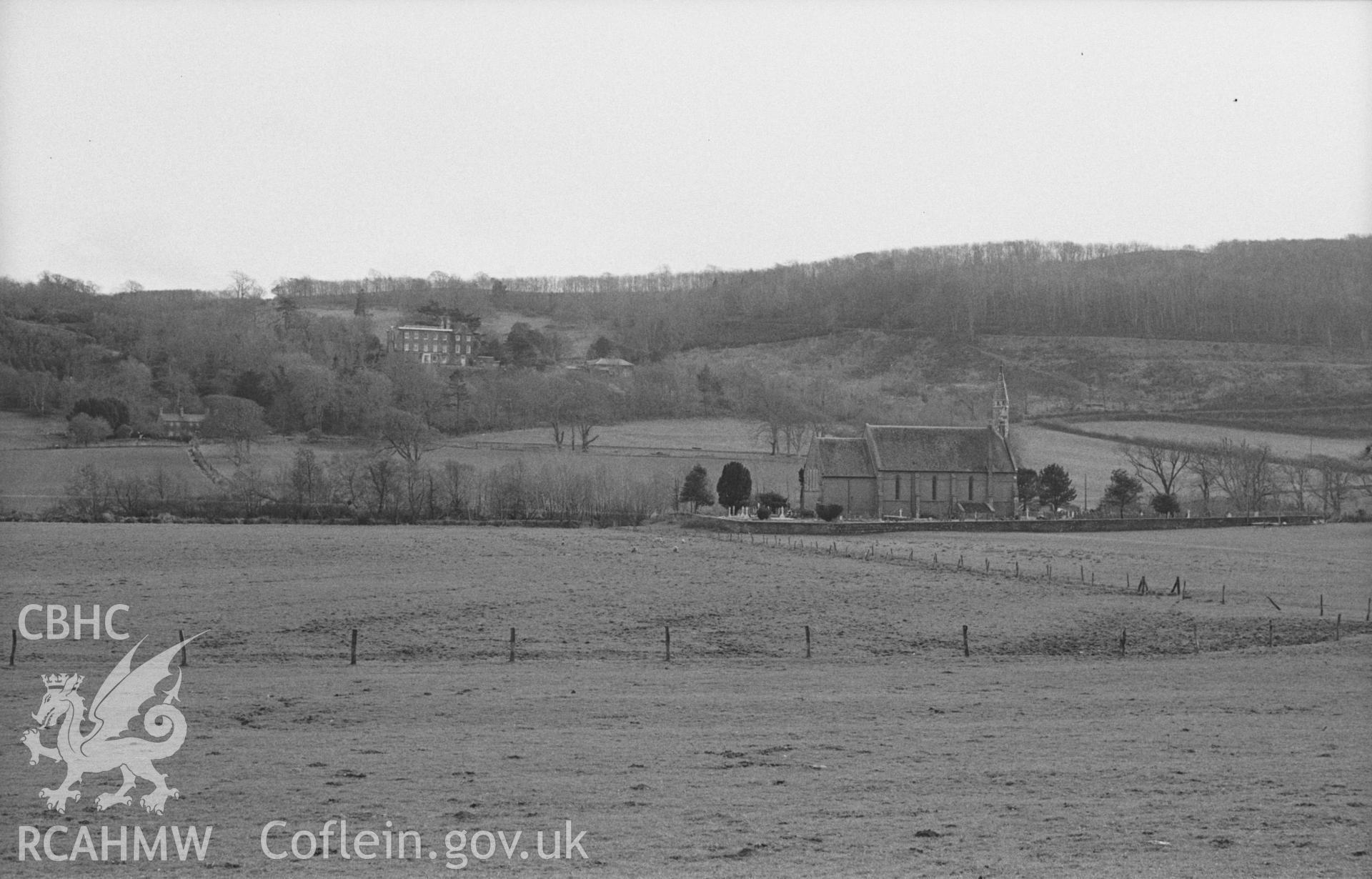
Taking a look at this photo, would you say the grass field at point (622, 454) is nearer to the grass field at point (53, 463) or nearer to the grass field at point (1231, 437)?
the grass field at point (53, 463)

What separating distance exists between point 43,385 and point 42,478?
3068 centimetres

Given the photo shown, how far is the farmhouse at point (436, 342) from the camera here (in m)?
174

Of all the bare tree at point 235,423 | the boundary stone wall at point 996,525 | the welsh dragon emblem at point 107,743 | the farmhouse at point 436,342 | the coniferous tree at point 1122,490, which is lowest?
the boundary stone wall at point 996,525

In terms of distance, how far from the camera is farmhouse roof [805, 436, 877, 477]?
8738cm

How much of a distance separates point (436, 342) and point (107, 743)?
16734 centimetres

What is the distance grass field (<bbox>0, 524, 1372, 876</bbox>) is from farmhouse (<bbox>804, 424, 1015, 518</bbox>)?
37.8 m

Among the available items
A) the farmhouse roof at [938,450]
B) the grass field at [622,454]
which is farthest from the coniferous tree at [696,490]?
the farmhouse roof at [938,450]

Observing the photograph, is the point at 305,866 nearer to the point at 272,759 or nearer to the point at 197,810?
the point at 197,810

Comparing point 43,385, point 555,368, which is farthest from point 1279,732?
point 555,368

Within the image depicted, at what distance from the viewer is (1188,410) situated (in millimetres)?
133250

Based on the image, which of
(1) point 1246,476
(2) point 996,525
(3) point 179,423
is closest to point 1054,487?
(2) point 996,525

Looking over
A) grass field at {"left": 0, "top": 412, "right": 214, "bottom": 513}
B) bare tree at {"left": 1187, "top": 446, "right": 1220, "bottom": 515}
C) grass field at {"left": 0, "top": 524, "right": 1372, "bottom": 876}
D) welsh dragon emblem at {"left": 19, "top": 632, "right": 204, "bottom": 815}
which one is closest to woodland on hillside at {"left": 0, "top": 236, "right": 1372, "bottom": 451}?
grass field at {"left": 0, "top": 412, "right": 214, "bottom": 513}

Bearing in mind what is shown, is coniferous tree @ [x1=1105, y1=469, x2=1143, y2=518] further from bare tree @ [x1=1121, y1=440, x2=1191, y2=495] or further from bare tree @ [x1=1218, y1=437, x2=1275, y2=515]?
bare tree @ [x1=1218, y1=437, x2=1275, y2=515]

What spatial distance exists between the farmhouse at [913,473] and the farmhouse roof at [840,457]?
53mm
